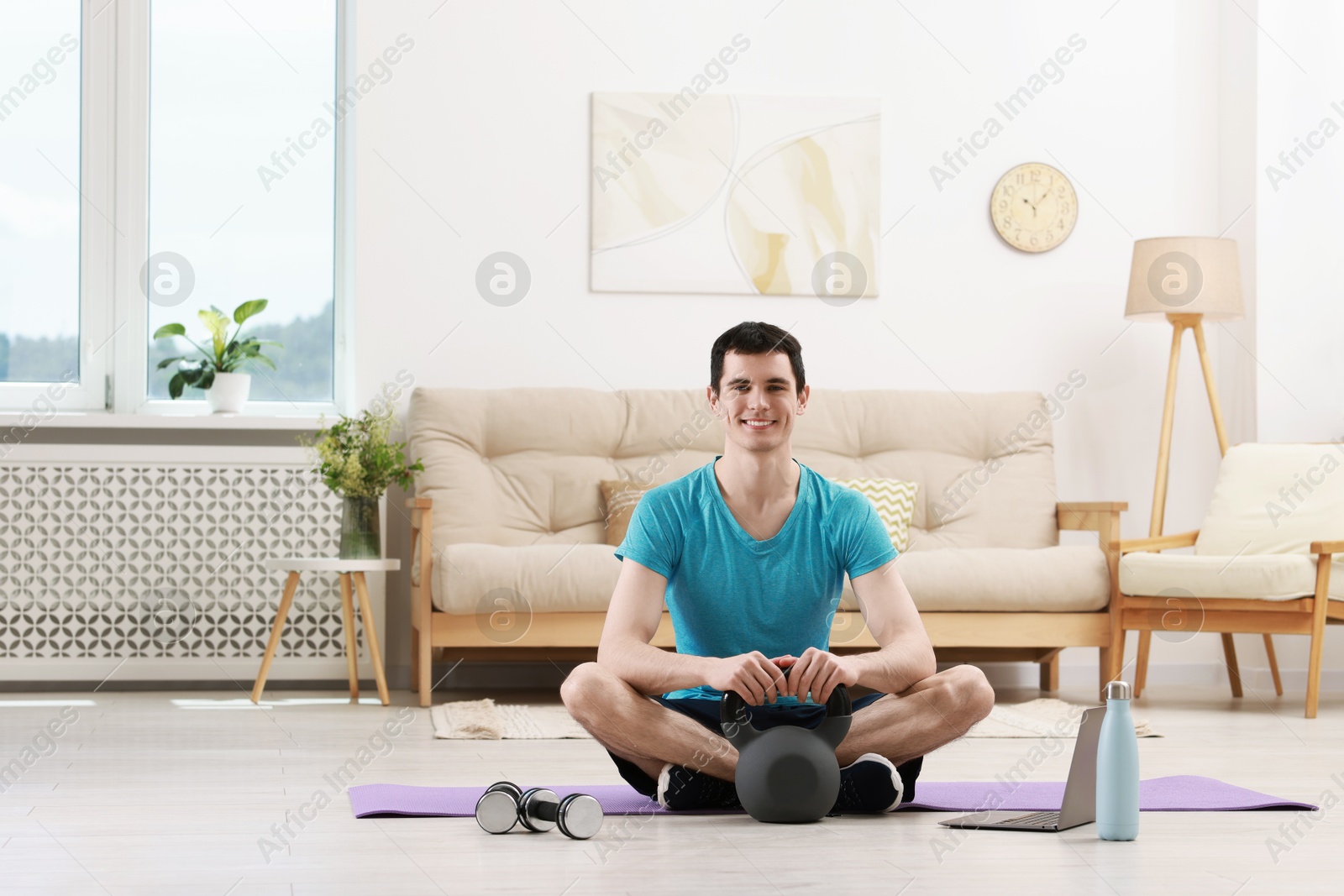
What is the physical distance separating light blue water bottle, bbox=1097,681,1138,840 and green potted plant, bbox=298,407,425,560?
97.5 inches

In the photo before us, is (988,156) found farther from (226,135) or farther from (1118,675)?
(226,135)

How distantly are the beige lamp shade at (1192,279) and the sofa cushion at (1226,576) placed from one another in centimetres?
91

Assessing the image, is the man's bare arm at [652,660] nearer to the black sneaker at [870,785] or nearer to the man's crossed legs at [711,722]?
the man's crossed legs at [711,722]

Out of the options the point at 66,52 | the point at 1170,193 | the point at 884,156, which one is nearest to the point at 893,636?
the point at 884,156

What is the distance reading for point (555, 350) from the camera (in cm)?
439

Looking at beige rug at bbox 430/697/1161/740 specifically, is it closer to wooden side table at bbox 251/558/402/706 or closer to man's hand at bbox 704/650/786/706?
wooden side table at bbox 251/558/402/706

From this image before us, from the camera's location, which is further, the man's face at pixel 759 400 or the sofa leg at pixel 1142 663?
the sofa leg at pixel 1142 663

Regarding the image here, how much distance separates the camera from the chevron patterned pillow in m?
4.02

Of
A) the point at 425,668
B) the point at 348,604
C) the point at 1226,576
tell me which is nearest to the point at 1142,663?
the point at 1226,576

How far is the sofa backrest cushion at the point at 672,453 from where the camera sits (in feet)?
13.4

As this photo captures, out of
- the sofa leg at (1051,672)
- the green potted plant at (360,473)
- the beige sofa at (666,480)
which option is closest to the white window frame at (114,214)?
the green potted plant at (360,473)

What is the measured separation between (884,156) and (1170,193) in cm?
104

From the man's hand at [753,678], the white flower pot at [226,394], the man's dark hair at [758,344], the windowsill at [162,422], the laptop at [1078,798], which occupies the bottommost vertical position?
the laptop at [1078,798]

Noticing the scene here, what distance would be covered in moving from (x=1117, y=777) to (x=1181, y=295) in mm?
2784
